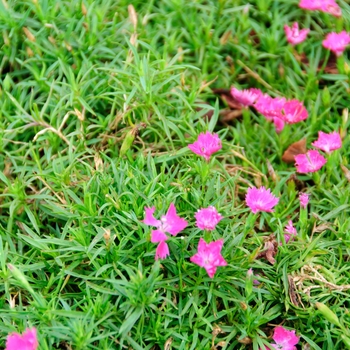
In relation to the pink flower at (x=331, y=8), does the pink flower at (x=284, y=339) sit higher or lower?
lower

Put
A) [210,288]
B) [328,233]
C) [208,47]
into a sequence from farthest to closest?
1. [208,47]
2. [328,233]
3. [210,288]

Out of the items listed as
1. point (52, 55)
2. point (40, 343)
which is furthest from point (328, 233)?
point (52, 55)

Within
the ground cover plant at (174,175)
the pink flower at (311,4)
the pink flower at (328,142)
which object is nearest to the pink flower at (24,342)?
the ground cover plant at (174,175)

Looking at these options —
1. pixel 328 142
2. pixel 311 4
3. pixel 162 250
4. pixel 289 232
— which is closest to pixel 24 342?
pixel 162 250

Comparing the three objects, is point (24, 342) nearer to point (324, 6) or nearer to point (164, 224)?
point (164, 224)

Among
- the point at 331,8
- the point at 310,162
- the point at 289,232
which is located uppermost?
the point at 331,8

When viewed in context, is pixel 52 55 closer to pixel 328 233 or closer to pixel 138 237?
pixel 138 237

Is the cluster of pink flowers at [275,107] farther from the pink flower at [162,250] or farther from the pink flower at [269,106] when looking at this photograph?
the pink flower at [162,250]
